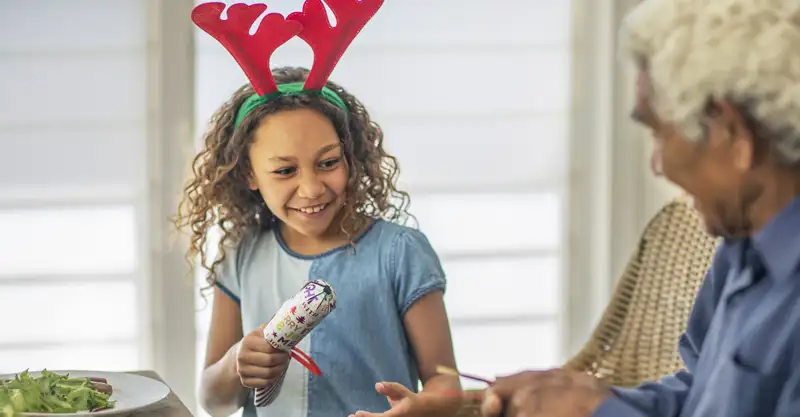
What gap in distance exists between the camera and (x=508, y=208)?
2.60 metres

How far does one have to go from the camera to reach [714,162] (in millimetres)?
1097

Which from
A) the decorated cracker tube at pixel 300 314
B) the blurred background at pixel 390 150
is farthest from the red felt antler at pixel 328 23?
the blurred background at pixel 390 150

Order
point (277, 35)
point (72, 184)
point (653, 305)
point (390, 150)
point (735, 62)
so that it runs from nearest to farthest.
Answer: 1. point (735, 62)
2. point (277, 35)
3. point (653, 305)
4. point (72, 184)
5. point (390, 150)

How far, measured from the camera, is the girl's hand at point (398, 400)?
1.59m

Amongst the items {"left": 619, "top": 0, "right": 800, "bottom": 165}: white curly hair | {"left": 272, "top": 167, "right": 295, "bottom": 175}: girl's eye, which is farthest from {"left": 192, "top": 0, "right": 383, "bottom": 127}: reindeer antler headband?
{"left": 619, "top": 0, "right": 800, "bottom": 165}: white curly hair

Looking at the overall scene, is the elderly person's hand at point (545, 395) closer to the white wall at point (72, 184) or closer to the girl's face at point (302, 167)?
the girl's face at point (302, 167)

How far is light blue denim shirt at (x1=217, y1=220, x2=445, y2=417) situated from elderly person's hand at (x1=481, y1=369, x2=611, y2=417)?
54 cm

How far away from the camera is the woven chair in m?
2.18

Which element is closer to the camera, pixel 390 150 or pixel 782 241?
pixel 782 241

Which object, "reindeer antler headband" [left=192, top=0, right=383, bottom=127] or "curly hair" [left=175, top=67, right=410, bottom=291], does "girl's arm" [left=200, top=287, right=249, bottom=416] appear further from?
"reindeer antler headband" [left=192, top=0, right=383, bottom=127]

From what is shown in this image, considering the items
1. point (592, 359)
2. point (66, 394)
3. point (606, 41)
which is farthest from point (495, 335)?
point (66, 394)

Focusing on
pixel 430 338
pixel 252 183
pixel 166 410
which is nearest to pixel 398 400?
pixel 430 338

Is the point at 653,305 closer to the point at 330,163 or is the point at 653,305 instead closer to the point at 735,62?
the point at 330,163

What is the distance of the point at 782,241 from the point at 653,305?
114 centimetres
